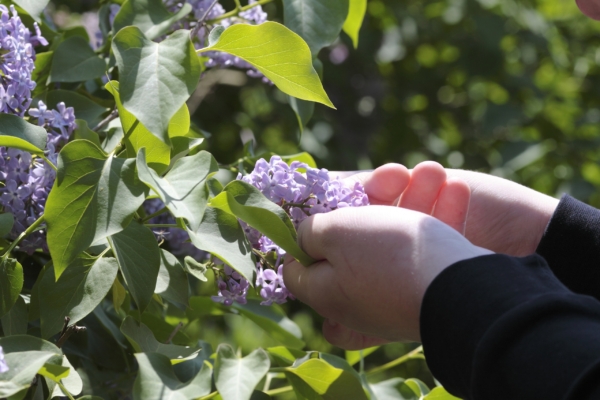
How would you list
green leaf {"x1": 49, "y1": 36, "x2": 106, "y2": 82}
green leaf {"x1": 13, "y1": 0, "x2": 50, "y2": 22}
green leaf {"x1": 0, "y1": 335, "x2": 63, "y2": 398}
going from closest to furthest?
green leaf {"x1": 0, "y1": 335, "x2": 63, "y2": 398} → green leaf {"x1": 13, "y1": 0, "x2": 50, "y2": 22} → green leaf {"x1": 49, "y1": 36, "x2": 106, "y2": 82}

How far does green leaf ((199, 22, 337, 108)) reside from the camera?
0.69 m

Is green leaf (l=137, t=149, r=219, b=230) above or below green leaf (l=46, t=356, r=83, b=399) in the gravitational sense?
above

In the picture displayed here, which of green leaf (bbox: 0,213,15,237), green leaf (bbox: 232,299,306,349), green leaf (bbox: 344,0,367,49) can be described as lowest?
green leaf (bbox: 232,299,306,349)

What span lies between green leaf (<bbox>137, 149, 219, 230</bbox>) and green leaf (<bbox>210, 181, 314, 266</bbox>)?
0.03 m

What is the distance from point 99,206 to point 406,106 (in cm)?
200

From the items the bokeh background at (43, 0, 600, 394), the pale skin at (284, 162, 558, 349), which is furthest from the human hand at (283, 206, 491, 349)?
the bokeh background at (43, 0, 600, 394)

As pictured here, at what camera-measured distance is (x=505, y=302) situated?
627 mm

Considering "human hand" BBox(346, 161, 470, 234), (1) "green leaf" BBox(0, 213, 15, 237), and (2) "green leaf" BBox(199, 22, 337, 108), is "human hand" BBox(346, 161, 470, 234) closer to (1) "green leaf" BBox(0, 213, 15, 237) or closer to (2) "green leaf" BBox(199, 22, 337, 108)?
(2) "green leaf" BBox(199, 22, 337, 108)

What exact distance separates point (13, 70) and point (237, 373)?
39cm

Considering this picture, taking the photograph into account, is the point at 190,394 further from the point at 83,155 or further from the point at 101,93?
the point at 101,93

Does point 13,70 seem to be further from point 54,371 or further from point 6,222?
point 54,371

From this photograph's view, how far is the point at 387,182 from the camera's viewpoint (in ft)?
3.03

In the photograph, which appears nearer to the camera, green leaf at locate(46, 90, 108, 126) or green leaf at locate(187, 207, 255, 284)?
green leaf at locate(187, 207, 255, 284)

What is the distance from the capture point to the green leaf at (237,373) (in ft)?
1.95
